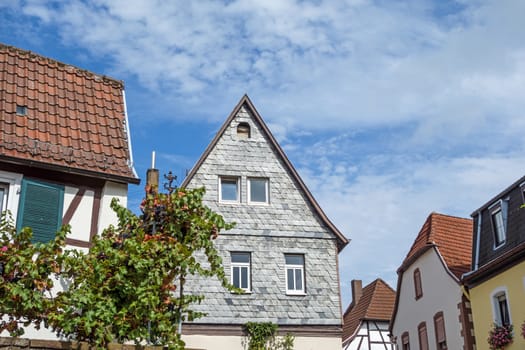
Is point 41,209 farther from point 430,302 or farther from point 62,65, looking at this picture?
point 430,302

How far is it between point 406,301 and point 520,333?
9.40 metres

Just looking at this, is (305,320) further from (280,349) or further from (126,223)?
(126,223)

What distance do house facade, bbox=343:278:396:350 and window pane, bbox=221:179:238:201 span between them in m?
12.2

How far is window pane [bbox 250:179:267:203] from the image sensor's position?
84.2 feet

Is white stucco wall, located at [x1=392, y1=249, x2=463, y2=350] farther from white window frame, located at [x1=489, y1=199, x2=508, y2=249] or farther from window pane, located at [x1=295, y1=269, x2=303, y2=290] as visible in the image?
window pane, located at [x1=295, y1=269, x2=303, y2=290]

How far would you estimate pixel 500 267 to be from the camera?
2317 cm

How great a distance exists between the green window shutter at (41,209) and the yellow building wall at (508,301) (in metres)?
14.4

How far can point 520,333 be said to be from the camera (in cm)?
2170

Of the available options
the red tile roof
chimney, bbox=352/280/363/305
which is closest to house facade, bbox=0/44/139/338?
the red tile roof

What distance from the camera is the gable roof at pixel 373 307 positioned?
3597 centimetres

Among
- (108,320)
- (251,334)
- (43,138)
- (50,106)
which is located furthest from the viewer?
(251,334)

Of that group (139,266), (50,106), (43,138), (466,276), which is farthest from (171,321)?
(466,276)

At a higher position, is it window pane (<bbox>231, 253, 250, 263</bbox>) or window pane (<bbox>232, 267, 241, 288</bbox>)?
window pane (<bbox>231, 253, 250, 263</bbox>)

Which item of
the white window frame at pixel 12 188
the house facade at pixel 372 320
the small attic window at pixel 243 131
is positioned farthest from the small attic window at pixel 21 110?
the house facade at pixel 372 320
